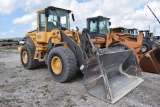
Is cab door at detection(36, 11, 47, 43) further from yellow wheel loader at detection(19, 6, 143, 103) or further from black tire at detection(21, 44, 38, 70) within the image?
black tire at detection(21, 44, 38, 70)

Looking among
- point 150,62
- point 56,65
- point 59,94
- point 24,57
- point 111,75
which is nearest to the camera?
point 59,94

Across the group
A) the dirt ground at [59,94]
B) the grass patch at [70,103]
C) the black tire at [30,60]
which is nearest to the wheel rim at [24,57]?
the black tire at [30,60]

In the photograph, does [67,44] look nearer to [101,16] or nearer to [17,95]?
[17,95]

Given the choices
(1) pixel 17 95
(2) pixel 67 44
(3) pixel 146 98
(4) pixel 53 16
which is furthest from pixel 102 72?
(4) pixel 53 16

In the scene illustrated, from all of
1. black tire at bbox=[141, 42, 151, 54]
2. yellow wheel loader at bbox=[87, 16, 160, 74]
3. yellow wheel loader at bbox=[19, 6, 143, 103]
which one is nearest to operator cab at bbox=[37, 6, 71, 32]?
yellow wheel loader at bbox=[19, 6, 143, 103]

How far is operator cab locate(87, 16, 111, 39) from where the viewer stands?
34.4ft

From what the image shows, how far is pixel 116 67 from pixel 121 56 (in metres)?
0.35

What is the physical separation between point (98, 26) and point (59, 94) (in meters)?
6.64

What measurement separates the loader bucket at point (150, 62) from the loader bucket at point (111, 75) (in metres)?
1.12

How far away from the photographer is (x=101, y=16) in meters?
10.5

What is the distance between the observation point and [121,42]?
28.0ft

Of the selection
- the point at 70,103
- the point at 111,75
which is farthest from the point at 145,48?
the point at 70,103

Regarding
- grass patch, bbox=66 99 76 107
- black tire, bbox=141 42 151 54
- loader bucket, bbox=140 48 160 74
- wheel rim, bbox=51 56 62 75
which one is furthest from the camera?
black tire, bbox=141 42 151 54

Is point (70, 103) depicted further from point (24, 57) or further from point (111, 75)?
point (24, 57)
